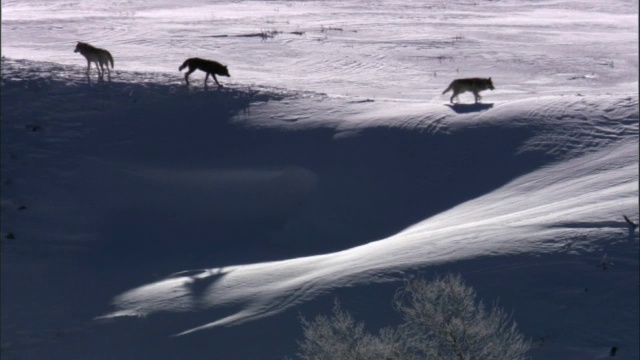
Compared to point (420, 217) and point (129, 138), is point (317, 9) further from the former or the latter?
point (420, 217)

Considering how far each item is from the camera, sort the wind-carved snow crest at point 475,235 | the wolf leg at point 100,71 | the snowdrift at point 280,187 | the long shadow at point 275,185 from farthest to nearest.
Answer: the wolf leg at point 100,71 → the long shadow at point 275,185 → the snowdrift at point 280,187 → the wind-carved snow crest at point 475,235

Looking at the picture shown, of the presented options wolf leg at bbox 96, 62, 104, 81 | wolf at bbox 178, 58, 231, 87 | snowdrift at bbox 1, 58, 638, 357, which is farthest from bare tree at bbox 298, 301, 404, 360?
wolf leg at bbox 96, 62, 104, 81

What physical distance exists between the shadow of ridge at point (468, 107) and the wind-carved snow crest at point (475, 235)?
187 cm

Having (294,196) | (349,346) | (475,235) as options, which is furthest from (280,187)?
(349,346)

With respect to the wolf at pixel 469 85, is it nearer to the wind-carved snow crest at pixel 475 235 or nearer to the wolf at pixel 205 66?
the wind-carved snow crest at pixel 475 235

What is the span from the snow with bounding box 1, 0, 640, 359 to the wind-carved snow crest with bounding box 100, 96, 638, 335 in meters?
0.05

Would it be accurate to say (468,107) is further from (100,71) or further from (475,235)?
(100,71)

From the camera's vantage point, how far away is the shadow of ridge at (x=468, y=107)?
25.7 m

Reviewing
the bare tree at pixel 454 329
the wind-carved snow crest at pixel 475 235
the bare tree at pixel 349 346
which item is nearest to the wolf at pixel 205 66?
the wind-carved snow crest at pixel 475 235

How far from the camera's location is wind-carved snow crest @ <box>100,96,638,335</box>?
17641mm

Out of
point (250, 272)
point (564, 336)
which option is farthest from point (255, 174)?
point (564, 336)

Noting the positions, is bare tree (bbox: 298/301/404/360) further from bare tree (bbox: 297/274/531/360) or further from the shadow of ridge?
the shadow of ridge

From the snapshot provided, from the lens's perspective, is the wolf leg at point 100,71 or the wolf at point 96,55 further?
the wolf leg at point 100,71

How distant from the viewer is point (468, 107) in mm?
25953
